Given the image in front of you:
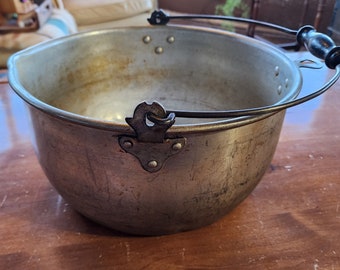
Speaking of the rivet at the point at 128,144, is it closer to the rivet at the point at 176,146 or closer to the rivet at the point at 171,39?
the rivet at the point at 176,146

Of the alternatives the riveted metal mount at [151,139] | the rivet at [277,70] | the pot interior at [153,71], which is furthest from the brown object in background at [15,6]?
the riveted metal mount at [151,139]

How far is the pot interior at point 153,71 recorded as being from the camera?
0.59m

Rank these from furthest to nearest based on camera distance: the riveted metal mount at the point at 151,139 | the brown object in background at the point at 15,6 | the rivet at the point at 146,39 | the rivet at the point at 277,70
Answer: the brown object in background at the point at 15,6
the rivet at the point at 146,39
the rivet at the point at 277,70
the riveted metal mount at the point at 151,139

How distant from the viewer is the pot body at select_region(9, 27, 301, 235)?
347 millimetres

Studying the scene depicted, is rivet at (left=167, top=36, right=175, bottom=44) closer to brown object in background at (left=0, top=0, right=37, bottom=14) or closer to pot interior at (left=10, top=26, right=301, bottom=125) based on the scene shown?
pot interior at (left=10, top=26, right=301, bottom=125)

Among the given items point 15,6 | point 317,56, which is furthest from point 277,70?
point 15,6

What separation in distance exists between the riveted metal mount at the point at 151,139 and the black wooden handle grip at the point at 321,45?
20cm

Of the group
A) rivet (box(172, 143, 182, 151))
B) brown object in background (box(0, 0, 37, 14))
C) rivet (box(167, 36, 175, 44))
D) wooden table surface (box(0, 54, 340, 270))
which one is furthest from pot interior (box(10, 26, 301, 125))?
brown object in background (box(0, 0, 37, 14))

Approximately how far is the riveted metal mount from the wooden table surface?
136mm

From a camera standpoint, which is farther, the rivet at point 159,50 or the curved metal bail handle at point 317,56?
the rivet at point 159,50

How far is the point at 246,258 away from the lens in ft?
1.39

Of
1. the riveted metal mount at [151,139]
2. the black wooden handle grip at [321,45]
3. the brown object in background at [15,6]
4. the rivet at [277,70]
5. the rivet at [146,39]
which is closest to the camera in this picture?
the riveted metal mount at [151,139]

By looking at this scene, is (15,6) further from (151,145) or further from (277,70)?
(151,145)

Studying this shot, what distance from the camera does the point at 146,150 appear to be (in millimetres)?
334
